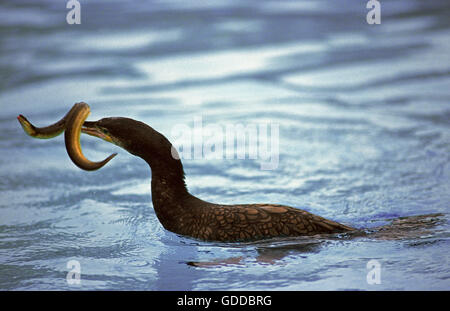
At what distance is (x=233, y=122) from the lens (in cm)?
921

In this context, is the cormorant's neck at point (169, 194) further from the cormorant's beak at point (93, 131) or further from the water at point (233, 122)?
the cormorant's beak at point (93, 131)

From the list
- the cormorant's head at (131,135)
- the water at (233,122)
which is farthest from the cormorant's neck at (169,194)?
the water at (233,122)

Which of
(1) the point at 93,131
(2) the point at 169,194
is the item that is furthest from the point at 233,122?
(1) the point at 93,131

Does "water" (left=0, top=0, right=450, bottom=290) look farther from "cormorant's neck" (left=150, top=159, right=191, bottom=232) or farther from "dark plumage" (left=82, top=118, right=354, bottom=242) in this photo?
"cormorant's neck" (left=150, top=159, right=191, bottom=232)

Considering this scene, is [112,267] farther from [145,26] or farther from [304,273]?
[145,26]

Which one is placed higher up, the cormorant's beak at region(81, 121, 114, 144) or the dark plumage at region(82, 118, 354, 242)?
the cormorant's beak at region(81, 121, 114, 144)

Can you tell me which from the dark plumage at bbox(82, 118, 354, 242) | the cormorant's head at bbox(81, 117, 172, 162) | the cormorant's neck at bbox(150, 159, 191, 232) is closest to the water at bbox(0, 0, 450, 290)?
the dark plumage at bbox(82, 118, 354, 242)

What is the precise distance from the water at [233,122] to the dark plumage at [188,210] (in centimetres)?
13

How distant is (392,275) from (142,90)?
6.22 meters

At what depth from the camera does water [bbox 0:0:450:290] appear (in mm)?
5223

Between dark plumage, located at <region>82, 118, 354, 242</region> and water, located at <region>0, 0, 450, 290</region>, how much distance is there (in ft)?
0.43

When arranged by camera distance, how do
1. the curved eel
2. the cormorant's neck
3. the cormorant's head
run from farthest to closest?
the cormorant's neck → the cormorant's head → the curved eel

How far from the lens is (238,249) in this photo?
530 cm

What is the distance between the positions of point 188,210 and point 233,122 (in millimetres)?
3966
